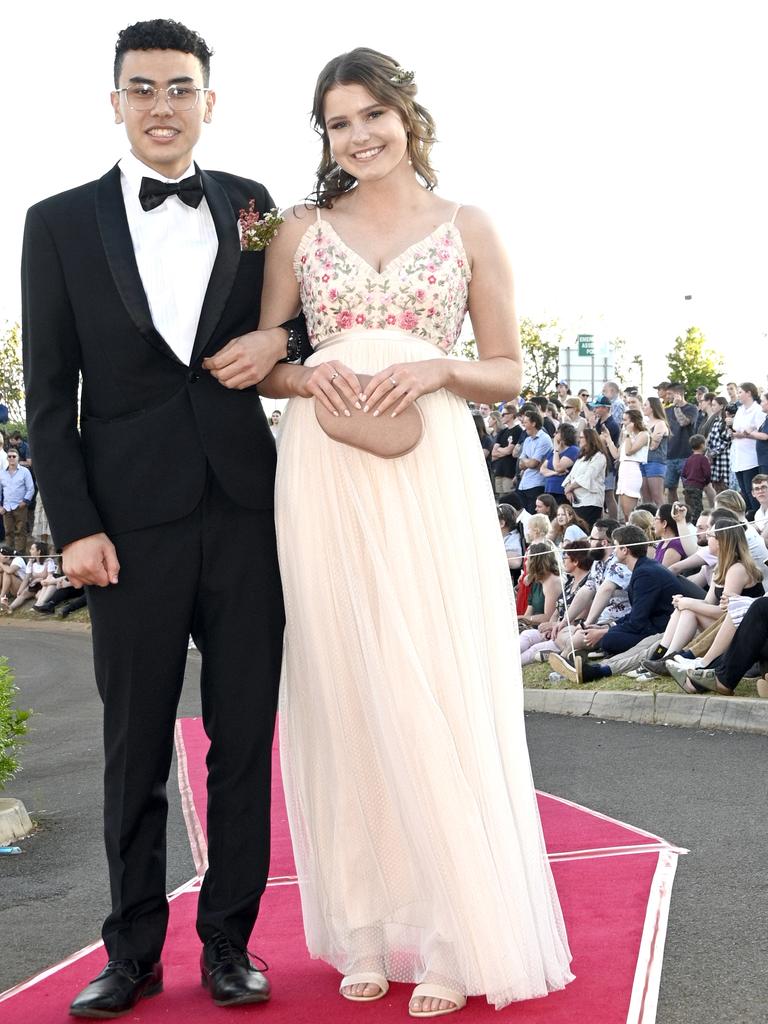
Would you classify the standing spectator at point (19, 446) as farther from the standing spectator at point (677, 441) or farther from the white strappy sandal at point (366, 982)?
the white strappy sandal at point (366, 982)

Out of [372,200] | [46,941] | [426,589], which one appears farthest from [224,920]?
[372,200]

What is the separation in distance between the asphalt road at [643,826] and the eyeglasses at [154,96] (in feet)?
9.15

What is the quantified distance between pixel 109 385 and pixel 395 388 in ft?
2.62

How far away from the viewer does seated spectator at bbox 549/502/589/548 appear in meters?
14.0

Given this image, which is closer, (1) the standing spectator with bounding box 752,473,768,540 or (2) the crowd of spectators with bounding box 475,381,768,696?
(2) the crowd of spectators with bounding box 475,381,768,696

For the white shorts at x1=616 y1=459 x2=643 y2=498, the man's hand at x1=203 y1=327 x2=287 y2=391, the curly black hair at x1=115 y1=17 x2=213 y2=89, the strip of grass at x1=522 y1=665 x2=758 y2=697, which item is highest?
the curly black hair at x1=115 y1=17 x2=213 y2=89

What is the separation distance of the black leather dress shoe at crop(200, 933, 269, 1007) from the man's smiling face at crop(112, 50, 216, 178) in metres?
2.20

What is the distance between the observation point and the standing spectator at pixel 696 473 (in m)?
15.0

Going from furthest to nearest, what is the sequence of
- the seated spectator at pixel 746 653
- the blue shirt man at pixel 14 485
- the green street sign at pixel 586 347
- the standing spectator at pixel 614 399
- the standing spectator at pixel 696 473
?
the green street sign at pixel 586 347 < the blue shirt man at pixel 14 485 < the standing spectator at pixel 614 399 < the standing spectator at pixel 696 473 < the seated spectator at pixel 746 653

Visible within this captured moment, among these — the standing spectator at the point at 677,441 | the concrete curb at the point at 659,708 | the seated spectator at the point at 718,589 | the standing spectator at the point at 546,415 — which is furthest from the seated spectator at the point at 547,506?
the seated spectator at the point at 718,589

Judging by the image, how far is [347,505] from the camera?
3867 millimetres

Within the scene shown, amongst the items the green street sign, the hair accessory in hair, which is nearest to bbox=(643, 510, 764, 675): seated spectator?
the hair accessory in hair

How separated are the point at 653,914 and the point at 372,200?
8.20 feet

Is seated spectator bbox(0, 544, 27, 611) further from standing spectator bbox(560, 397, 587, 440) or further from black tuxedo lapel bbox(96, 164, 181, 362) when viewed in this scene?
black tuxedo lapel bbox(96, 164, 181, 362)
